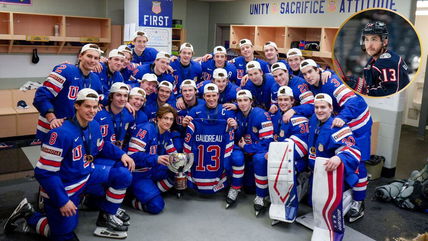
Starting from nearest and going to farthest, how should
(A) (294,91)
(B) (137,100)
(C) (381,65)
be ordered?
(C) (381,65)
(B) (137,100)
(A) (294,91)

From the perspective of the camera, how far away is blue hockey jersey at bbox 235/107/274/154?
400cm

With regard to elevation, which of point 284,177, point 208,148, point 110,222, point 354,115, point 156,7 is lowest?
point 110,222

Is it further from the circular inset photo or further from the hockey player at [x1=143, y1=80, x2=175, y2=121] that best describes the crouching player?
the circular inset photo

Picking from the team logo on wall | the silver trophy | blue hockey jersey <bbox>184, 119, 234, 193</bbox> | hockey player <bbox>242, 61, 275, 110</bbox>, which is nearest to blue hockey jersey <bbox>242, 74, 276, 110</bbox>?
hockey player <bbox>242, 61, 275, 110</bbox>

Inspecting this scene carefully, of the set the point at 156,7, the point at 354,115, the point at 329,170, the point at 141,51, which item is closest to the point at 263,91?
the point at 354,115

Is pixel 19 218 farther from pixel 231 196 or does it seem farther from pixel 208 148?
pixel 231 196

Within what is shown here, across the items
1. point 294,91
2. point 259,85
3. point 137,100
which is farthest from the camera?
point 259,85

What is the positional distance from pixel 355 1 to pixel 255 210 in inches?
130

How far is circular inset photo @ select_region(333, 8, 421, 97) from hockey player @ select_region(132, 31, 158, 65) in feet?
12.7

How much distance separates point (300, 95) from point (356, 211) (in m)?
1.28

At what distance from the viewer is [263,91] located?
4.54 m

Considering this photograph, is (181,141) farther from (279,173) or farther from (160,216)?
(279,173)

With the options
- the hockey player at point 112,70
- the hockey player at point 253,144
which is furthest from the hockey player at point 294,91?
the hockey player at point 112,70

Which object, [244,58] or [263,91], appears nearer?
[263,91]
